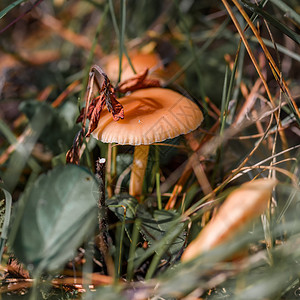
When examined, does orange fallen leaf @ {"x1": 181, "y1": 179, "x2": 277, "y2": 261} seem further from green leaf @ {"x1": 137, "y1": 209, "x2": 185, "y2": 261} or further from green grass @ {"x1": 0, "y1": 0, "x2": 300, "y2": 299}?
green leaf @ {"x1": 137, "y1": 209, "x2": 185, "y2": 261}

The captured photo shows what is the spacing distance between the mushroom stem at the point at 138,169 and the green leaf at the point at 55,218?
239 mm

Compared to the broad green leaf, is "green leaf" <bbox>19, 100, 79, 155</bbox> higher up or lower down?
higher up

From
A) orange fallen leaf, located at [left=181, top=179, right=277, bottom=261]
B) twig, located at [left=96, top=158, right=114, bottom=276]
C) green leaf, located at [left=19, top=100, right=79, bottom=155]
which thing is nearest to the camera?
orange fallen leaf, located at [left=181, top=179, right=277, bottom=261]

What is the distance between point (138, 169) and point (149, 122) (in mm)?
178

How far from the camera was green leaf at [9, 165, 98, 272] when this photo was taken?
60 centimetres

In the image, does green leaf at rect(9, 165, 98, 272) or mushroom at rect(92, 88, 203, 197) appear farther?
mushroom at rect(92, 88, 203, 197)

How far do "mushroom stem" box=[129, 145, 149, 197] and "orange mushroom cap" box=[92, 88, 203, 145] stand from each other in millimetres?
109

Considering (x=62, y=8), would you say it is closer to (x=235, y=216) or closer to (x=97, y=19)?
(x=97, y=19)

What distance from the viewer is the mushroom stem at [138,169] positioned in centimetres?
88

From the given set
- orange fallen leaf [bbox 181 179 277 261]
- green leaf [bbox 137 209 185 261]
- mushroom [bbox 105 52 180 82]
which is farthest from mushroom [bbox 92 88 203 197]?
mushroom [bbox 105 52 180 82]

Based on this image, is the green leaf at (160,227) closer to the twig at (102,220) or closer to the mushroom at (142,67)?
the twig at (102,220)

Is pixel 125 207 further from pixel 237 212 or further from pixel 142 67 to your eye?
pixel 142 67

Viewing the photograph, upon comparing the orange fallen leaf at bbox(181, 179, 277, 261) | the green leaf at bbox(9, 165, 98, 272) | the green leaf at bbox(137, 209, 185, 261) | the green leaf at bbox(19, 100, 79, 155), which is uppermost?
the green leaf at bbox(19, 100, 79, 155)

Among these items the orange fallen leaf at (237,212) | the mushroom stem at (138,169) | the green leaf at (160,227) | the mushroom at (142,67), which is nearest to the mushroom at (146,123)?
the mushroom stem at (138,169)
